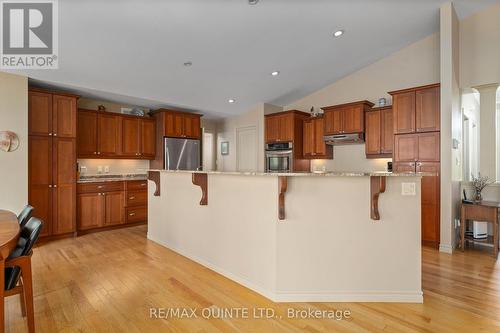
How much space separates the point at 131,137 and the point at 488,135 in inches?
268

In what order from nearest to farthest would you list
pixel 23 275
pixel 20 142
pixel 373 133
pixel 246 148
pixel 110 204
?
pixel 23 275
pixel 20 142
pixel 373 133
pixel 110 204
pixel 246 148

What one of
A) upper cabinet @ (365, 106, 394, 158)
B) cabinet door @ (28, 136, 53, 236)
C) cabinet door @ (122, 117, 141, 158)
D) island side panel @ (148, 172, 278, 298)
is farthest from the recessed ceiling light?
cabinet door @ (28, 136, 53, 236)

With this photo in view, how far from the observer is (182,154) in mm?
6066

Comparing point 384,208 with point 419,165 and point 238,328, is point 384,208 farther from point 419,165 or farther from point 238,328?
point 419,165

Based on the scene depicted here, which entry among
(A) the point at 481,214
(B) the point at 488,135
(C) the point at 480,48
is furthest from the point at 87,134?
(B) the point at 488,135

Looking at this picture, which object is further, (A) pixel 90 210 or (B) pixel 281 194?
(A) pixel 90 210

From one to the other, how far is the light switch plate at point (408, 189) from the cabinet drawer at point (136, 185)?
4.77m

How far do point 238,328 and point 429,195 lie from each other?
363 centimetres

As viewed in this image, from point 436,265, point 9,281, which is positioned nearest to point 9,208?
point 9,281

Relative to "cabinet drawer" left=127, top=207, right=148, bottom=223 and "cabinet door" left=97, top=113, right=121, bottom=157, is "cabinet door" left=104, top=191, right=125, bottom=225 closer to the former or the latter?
"cabinet drawer" left=127, top=207, right=148, bottom=223

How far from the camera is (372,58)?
504cm

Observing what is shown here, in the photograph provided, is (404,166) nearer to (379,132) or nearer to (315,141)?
(379,132)

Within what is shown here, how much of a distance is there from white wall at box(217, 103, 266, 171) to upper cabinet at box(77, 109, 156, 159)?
2.22 metres

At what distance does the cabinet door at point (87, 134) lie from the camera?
4928mm
